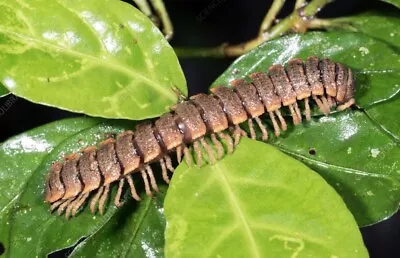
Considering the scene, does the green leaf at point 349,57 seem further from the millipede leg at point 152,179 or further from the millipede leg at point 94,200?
the millipede leg at point 94,200

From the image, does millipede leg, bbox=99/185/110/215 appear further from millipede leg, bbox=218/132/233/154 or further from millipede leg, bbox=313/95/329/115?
millipede leg, bbox=313/95/329/115

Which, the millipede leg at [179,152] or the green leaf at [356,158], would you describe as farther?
the millipede leg at [179,152]

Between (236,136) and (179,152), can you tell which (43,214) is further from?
(236,136)

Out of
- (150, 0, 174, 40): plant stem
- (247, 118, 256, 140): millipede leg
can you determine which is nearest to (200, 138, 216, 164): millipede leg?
(247, 118, 256, 140): millipede leg

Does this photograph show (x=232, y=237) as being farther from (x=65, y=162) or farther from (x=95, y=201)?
(x=65, y=162)

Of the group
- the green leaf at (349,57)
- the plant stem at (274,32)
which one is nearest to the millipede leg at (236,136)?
the green leaf at (349,57)

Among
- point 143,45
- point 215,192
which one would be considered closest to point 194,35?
point 143,45

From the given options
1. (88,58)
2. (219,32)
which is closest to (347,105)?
(88,58)
